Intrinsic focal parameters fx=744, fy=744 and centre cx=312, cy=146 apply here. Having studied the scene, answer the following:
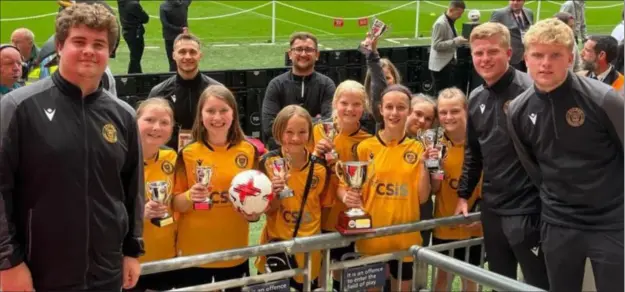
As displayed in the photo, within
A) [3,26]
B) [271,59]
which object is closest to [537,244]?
[271,59]

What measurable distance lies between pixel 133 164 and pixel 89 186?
0.31 m

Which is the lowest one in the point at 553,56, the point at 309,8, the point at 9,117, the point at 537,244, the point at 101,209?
the point at 537,244

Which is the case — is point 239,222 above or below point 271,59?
below

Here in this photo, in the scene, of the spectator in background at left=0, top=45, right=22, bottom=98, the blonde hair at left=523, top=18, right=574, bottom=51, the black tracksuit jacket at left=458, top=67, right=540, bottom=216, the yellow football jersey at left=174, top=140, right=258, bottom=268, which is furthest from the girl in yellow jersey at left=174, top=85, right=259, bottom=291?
the spectator in background at left=0, top=45, right=22, bottom=98

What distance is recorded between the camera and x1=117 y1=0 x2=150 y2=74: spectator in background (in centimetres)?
1390

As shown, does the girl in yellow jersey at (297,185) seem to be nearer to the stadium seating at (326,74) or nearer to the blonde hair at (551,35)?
the blonde hair at (551,35)

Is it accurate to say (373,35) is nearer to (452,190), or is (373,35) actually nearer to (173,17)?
(452,190)

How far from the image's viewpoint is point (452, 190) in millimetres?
5285

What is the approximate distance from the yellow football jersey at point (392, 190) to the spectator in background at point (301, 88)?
1.57 metres

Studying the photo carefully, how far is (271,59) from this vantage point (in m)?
17.5

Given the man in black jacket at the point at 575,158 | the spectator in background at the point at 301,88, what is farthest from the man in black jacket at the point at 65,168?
the spectator in background at the point at 301,88

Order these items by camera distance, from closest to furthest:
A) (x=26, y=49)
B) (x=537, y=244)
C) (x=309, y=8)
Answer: (x=537, y=244)
(x=26, y=49)
(x=309, y=8)

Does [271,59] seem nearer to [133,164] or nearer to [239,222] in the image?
[239,222]

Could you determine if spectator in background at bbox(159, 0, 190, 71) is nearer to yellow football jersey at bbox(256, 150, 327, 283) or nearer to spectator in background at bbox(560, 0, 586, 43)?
spectator in background at bbox(560, 0, 586, 43)
